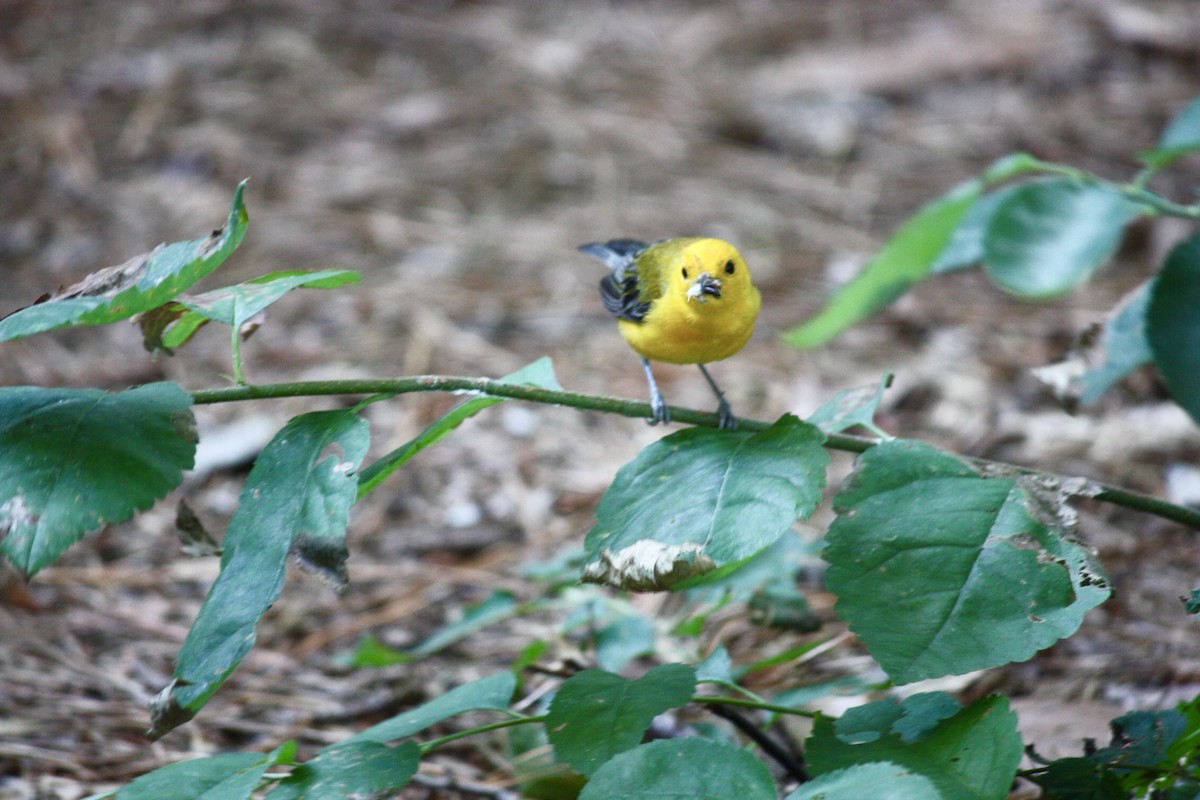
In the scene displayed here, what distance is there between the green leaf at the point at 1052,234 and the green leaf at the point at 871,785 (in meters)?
1.06

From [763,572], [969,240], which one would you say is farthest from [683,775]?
[969,240]

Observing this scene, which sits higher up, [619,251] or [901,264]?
[901,264]

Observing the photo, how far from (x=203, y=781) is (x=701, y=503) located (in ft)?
2.61

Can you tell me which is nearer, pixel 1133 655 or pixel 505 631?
pixel 1133 655

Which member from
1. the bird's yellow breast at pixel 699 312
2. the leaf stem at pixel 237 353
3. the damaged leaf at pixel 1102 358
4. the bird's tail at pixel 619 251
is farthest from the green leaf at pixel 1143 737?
the bird's tail at pixel 619 251

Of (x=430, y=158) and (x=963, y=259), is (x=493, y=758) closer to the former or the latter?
(x=963, y=259)

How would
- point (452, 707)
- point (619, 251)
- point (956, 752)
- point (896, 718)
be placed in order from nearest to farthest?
point (956, 752) < point (896, 718) < point (452, 707) < point (619, 251)

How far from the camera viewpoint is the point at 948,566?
149cm

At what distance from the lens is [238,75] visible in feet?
21.6

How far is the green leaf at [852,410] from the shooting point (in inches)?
69.2

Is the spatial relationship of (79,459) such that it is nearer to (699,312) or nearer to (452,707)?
(452,707)

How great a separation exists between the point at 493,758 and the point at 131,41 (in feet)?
19.8

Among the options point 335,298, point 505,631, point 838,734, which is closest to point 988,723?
point 838,734

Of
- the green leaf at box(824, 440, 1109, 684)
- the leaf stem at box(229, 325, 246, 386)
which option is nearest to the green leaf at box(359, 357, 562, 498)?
the leaf stem at box(229, 325, 246, 386)
